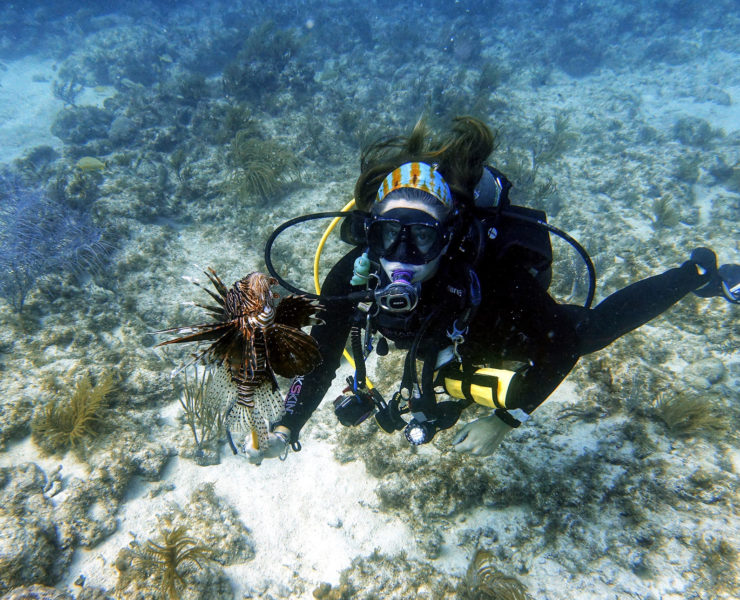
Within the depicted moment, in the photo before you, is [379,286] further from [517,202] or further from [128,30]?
[128,30]

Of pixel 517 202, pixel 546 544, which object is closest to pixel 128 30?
pixel 517 202

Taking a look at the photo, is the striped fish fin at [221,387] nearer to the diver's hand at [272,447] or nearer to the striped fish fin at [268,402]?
the striped fish fin at [268,402]

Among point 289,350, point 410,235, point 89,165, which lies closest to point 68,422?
point 289,350

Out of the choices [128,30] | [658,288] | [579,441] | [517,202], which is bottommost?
[579,441]

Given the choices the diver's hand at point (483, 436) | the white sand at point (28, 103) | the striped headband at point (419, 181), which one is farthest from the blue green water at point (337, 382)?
the striped headband at point (419, 181)

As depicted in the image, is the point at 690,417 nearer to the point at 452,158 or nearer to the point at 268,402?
the point at 452,158

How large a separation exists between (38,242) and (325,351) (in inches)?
239

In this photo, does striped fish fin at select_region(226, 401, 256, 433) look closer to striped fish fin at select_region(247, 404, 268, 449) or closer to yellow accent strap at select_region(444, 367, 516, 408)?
striped fish fin at select_region(247, 404, 268, 449)

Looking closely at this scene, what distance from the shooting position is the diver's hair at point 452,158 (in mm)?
2576

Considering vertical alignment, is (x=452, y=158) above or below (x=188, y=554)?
above

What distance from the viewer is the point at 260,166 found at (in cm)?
719

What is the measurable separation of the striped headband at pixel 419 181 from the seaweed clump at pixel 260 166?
17.3ft

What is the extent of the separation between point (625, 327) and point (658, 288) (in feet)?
2.54

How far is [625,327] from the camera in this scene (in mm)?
3752
